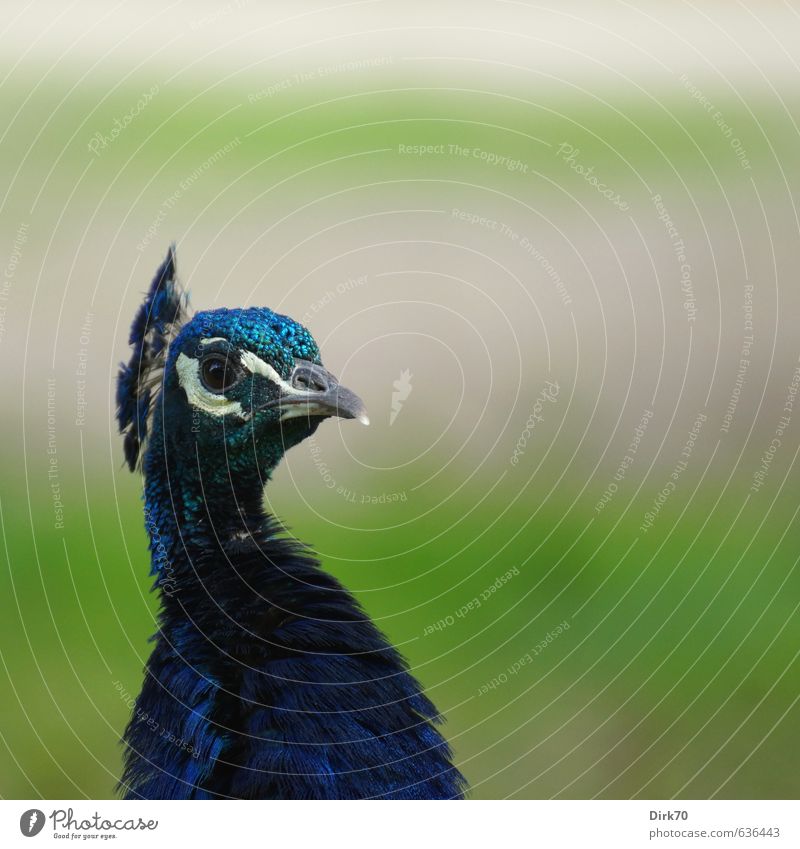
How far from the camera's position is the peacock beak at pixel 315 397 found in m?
1.43

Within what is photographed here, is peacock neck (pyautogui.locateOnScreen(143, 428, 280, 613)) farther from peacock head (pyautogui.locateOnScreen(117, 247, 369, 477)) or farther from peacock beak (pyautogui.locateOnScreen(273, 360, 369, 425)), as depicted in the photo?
peacock beak (pyautogui.locateOnScreen(273, 360, 369, 425))

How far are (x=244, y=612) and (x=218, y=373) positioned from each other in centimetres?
41

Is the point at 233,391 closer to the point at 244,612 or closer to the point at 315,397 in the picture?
the point at 315,397

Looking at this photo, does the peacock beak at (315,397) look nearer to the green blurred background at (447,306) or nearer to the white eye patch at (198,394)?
the white eye patch at (198,394)

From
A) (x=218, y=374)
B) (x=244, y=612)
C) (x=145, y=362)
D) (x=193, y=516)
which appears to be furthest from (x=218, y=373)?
(x=244, y=612)

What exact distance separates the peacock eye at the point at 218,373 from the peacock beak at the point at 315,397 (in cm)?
8

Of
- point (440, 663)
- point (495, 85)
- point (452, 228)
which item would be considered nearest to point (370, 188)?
point (452, 228)

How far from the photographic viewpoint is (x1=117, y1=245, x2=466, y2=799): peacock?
145 cm

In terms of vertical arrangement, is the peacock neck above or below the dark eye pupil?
below

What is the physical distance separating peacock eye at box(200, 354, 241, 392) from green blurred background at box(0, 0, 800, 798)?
1.14 ft

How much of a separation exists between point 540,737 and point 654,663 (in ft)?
1.07

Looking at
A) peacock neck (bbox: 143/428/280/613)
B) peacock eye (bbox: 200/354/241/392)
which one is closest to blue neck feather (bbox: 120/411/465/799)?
peacock neck (bbox: 143/428/280/613)

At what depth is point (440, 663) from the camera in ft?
6.65

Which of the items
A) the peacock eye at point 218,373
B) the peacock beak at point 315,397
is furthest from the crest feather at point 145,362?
the peacock beak at point 315,397
